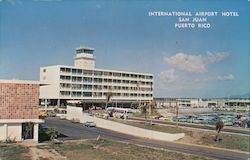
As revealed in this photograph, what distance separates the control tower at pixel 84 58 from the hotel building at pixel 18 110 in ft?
114

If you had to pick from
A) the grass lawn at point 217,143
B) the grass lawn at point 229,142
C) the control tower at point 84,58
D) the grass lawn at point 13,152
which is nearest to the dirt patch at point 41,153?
the grass lawn at point 13,152

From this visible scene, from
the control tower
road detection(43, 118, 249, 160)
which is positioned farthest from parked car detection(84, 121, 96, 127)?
the control tower

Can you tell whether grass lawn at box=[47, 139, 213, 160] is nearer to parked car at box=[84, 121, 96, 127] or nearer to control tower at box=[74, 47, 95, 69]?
parked car at box=[84, 121, 96, 127]

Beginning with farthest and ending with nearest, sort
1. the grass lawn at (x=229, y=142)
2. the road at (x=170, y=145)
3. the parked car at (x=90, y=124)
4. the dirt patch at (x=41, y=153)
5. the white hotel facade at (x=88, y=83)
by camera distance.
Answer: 1. the white hotel facade at (x=88, y=83)
2. the parked car at (x=90, y=124)
3. the grass lawn at (x=229, y=142)
4. the road at (x=170, y=145)
5. the dirt patch at (x=41, y=153)

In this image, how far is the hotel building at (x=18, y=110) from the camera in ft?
60.8

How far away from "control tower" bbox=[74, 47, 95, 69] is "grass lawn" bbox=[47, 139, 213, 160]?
3520 centimetres

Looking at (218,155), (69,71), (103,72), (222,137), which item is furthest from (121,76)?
(218,155)

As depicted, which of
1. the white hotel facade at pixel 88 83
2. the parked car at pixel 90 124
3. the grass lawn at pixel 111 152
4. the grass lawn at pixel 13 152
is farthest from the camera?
the white hotel facade at pixel 88 83

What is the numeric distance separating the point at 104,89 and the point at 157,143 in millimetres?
32883

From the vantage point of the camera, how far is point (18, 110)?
1897 centimetres

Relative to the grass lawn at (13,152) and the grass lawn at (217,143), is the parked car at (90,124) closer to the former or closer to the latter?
the grass lawn at (217,143)

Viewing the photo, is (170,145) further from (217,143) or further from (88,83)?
(88,83)

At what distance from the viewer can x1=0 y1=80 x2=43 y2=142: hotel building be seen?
1855 cm

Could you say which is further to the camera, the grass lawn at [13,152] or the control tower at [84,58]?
the control tower at [84,58]
